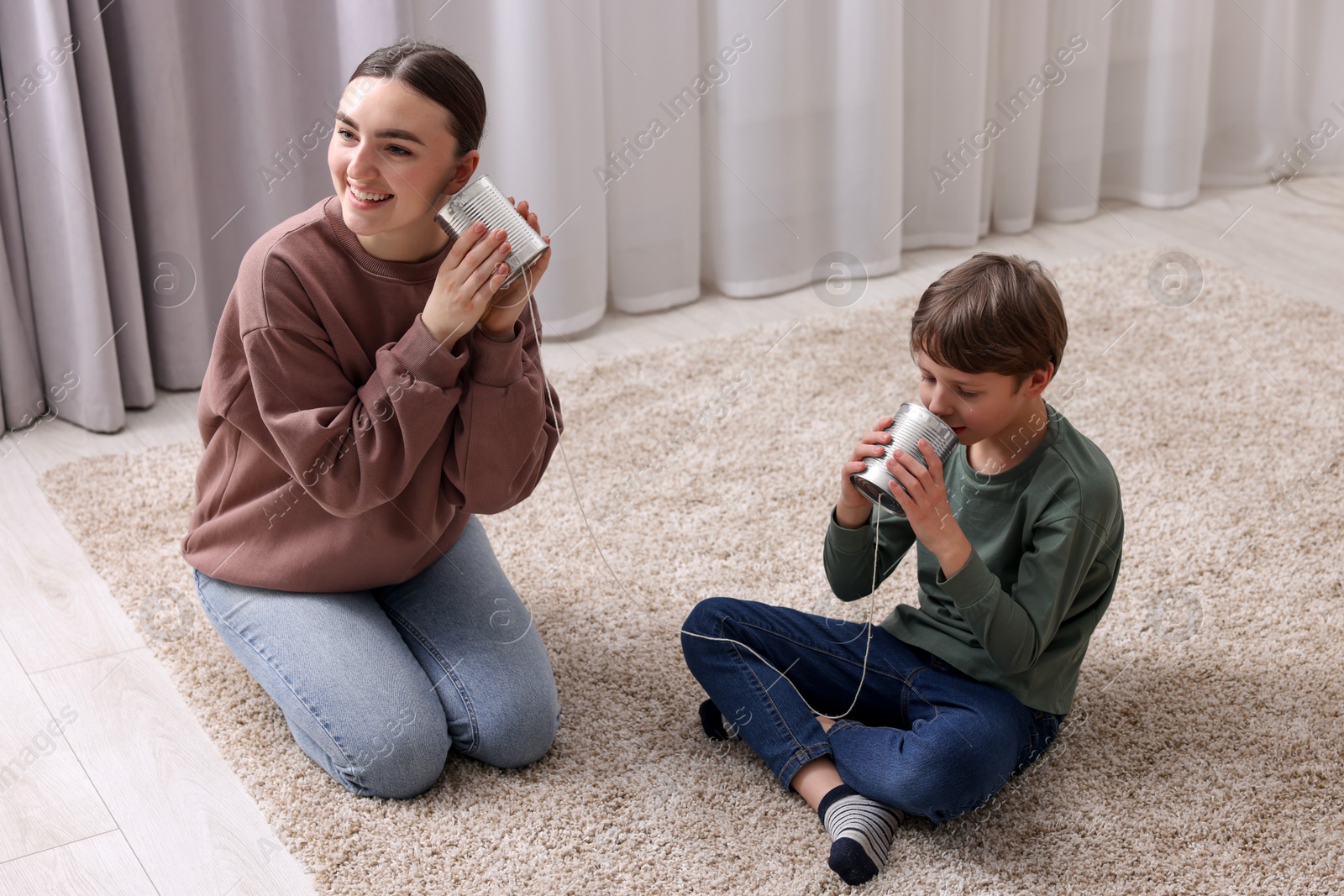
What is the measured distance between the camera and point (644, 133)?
262cm

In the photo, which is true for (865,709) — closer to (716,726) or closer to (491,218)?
(716,726)

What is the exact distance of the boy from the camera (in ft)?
3.88

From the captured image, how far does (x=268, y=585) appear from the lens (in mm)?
1400

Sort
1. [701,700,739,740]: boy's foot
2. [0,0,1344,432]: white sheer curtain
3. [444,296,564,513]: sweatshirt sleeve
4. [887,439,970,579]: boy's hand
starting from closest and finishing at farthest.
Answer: [887,439,970,579]: boy's hand < [444,296,564,513]: sweatshirt sleeve < [701,700,739,740]: boy's foot < [0,0,1344,432]: white sheer curtain

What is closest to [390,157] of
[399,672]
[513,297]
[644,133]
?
[513,297]

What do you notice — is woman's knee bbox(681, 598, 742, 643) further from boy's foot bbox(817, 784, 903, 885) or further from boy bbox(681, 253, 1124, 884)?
boy's foot bbox(817, 784, 903, 885)

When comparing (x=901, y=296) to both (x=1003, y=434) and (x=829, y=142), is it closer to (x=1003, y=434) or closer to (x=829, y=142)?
(x=829, y=142)

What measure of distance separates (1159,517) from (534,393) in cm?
102

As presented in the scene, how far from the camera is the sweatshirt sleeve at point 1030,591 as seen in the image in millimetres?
1172

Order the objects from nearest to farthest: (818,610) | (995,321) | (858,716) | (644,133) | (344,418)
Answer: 1. (995,321)
2. (344,418)
3. (858,716)
4. (818,610)
5. (644,133)

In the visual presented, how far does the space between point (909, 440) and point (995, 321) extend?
0.14 metres

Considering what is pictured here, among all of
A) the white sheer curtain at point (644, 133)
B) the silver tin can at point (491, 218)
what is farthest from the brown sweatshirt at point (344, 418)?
the white sheer curtain at point (644, 133)

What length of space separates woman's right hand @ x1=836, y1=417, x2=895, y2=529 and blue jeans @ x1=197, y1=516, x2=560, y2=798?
39cm

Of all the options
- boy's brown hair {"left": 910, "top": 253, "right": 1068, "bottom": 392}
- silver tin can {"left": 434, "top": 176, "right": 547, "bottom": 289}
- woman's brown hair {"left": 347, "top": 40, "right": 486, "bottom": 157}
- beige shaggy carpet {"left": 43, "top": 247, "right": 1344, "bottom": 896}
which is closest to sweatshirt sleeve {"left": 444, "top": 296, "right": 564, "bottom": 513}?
silver tin can {"left": 434, "top": 176, "right": 547, "bottom": 289}
